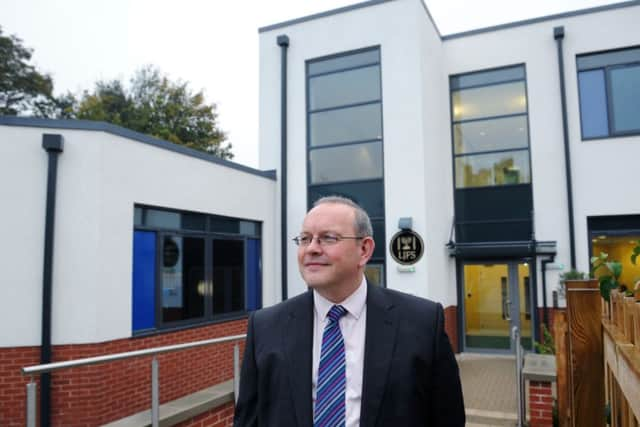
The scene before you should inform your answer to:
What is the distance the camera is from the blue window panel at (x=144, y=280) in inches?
258

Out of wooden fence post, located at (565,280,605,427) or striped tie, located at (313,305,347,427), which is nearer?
striped tie, located at (313,305,347,427)

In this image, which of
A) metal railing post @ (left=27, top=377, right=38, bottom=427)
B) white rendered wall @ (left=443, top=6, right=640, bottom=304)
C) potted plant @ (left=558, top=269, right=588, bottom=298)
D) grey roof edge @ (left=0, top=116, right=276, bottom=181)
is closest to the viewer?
metal railing post @ (left=27, top=377, right=38, bottom=427)

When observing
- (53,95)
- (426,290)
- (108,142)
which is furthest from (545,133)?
(53,95)

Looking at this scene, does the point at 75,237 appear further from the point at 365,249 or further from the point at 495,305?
the point at 495,305

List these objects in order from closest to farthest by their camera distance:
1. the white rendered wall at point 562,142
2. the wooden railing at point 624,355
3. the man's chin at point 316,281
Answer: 1. the wooden railing at point 624,355
2. the man's chin at point 316,281
3. the white rendered wall at point 562,142

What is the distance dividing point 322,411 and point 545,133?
954 centimetres

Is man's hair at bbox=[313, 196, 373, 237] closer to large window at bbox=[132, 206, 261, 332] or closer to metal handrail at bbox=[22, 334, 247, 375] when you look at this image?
metal handrail at bbox=[22, 334, 247, 375]

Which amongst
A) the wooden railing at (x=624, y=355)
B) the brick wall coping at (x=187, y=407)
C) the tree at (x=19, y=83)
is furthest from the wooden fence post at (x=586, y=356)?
the tree at (x=19, y=83)

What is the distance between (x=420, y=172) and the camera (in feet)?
29.4

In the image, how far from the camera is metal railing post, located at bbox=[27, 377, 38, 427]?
2.98 meters

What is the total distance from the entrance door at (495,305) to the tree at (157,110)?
17639 millimetres

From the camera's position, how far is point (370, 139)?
32.0 ft

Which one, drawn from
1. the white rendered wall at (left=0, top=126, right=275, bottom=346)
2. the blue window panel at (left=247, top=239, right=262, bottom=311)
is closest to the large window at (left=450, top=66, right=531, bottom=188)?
the blue window panel at (left=247, top=239, right=262, bottom=311)

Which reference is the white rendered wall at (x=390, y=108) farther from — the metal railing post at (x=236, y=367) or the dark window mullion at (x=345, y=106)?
the metal railing post at (x=236, y=367)
